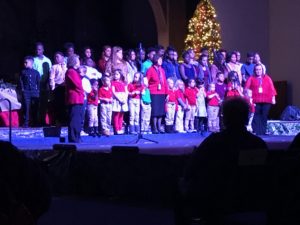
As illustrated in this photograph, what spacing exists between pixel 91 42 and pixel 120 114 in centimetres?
775

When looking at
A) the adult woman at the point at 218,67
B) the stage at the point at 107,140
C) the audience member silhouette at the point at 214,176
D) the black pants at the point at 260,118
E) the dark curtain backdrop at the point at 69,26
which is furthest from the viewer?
the dark curtain backdrop at the point at 69,26

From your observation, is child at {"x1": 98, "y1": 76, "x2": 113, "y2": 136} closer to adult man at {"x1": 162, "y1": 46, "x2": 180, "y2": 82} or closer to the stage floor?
the stage floor

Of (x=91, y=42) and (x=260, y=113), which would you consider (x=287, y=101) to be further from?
(x=91, y=42)

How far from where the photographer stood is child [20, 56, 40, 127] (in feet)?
41.1

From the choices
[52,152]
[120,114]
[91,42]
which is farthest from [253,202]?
[91,42]

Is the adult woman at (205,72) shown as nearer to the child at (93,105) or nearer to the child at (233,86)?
the child at (233,86)

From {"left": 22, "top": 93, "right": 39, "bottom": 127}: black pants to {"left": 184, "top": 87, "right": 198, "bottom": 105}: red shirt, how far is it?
3.09 m

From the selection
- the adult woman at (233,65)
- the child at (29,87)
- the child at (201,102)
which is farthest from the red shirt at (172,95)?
the child at (29,87)

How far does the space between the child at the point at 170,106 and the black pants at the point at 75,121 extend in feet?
8.36

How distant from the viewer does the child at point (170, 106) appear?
1348 cm

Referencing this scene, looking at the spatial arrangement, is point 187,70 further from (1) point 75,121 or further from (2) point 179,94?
(1) point 75,121

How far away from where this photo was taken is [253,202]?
4016 mm

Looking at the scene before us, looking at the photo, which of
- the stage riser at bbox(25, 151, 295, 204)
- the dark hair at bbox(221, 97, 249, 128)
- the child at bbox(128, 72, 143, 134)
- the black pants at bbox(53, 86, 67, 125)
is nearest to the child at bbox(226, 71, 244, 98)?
the child at bbox(128, 72, 143, 134)

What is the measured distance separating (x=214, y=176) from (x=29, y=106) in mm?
9375
